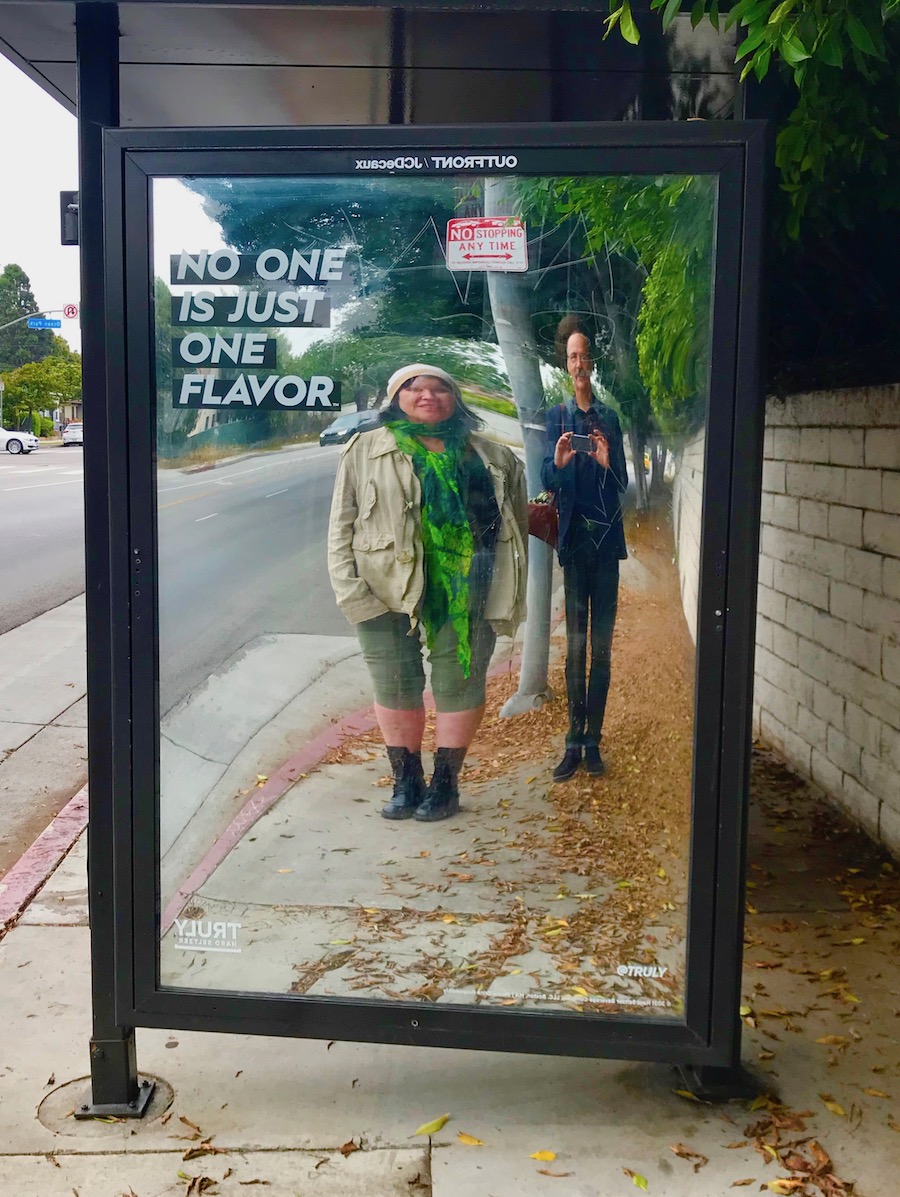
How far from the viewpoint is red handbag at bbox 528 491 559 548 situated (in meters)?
2.96

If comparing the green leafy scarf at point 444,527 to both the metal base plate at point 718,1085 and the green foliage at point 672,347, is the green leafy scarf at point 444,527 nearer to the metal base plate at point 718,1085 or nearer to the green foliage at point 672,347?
the green foliage at point 672,347

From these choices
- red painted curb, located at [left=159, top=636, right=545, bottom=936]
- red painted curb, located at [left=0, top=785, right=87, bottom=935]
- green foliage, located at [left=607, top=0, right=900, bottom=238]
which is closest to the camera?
green foliage, located at [left=607, top=0, right=900, bottom=238]

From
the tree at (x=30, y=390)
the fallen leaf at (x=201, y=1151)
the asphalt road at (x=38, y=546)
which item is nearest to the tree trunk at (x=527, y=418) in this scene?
the fallen leaf at (x=201, y=1151)

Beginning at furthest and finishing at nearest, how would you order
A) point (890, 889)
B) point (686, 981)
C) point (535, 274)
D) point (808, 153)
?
point (890, 889)
point (808, 153)
point (686, 981)
point (535, 274)

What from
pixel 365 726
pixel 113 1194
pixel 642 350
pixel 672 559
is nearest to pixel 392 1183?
pixel 113 1194

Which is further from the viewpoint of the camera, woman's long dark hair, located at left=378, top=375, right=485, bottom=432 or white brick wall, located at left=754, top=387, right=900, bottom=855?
white brick wall, located at left=754, top=387, right=900, bottom=855

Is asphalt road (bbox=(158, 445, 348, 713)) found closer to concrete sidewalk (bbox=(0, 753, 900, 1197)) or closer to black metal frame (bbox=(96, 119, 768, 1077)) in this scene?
black metal frame (bbox=(96, 119, 768, 1077))

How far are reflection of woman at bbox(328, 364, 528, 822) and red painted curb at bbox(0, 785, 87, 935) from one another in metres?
2.37

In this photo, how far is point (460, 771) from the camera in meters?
3.08

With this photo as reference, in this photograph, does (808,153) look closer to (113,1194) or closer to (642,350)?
(642,350)

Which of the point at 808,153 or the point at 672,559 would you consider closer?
the point at 672,559

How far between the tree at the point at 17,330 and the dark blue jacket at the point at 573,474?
3963 inches

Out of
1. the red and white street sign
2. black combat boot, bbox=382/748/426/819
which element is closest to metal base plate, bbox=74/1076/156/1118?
black combat boot, bbox=382/748/426/819

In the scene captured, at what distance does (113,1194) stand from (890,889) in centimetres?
318
